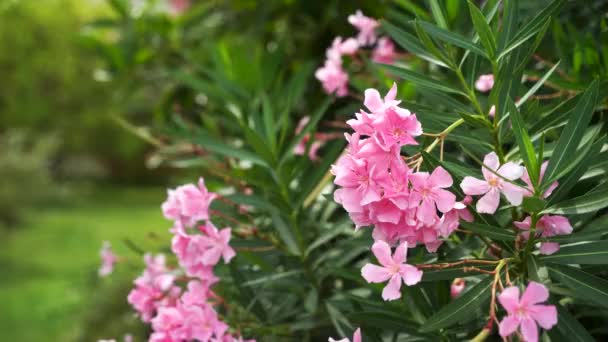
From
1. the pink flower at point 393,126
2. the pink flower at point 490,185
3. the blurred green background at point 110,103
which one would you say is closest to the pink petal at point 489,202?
the pink flower at point 490,185

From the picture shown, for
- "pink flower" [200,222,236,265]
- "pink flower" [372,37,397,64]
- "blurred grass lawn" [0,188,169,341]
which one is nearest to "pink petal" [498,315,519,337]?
"pink flower" [200,222,236,265]

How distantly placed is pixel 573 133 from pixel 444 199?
0.17 meters

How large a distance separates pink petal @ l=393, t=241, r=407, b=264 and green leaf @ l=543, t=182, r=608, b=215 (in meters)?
0.17

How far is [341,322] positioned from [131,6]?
173 cm

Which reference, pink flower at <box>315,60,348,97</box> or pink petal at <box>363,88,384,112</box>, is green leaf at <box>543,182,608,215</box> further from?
pink flower at <box>315,60,348,97</box>

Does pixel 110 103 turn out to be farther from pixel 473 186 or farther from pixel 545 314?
pixel 545 314

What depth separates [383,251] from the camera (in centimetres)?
79

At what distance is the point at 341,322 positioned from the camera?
1.15 meters

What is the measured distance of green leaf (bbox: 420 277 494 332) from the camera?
0.81m

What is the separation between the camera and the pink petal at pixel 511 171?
0.77 metres

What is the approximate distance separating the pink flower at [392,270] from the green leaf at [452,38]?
26 cm

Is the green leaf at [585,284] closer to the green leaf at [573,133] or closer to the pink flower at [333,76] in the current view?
the green leaf at [573,133]

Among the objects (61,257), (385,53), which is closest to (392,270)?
(385,53)

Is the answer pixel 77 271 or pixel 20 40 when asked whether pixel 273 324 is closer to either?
pixel 77 271
